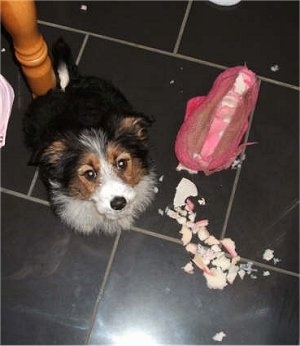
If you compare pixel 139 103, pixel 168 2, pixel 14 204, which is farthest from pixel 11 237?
pixel 168 2

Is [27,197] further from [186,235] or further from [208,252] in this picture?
[208,252]

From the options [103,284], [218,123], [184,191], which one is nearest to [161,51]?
[218,123]

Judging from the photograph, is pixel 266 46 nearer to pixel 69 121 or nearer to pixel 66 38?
pixel 66 38

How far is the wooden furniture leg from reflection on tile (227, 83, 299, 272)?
999mm

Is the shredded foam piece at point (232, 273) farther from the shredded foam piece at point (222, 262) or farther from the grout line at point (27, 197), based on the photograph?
the grout line at point (27, 197)

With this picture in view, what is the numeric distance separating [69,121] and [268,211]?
3.32ft

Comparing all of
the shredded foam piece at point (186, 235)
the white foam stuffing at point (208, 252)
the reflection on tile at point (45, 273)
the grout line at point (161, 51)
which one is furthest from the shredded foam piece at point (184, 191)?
the grout line at point (161, 51)

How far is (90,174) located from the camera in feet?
5.69

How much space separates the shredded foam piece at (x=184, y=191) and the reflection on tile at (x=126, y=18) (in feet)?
2.37

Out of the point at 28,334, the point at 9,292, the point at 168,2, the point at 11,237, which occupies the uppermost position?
the point at 168,2

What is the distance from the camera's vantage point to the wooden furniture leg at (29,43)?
4.92 feet

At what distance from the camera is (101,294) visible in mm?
2072

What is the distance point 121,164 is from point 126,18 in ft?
3.52

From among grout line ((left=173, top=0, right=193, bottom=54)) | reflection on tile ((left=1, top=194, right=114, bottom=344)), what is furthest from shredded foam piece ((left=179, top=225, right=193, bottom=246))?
grout line ((left=173, top=0, right=193, bottom=54))
